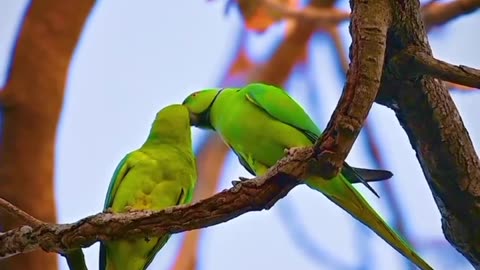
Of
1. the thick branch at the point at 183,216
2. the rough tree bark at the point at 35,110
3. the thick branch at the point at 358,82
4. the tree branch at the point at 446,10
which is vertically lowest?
the thick branch at the point at 183,216

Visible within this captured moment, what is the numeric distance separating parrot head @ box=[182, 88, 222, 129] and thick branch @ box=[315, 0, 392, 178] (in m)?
0.33

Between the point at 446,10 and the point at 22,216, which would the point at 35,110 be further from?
the point at 446,10

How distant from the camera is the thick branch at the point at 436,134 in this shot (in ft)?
3.14

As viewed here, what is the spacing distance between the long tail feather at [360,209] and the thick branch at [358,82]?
10 cm

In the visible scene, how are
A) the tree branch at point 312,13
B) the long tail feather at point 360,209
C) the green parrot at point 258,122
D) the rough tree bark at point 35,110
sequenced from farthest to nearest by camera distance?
the tree branch at point 312,13 < the rough tree bark at point 35,110 < the green parrot at point 258,122 < the long tail feather at point 360,209

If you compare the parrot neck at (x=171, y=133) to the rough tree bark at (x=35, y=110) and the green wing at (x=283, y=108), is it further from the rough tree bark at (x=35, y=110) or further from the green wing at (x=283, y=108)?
the rough tree bark at (x=35, y=110)

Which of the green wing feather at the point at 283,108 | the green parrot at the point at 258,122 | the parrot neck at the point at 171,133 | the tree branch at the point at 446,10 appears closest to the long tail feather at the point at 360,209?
the green parrot at the point at 258,122

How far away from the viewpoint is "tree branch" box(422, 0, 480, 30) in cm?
171

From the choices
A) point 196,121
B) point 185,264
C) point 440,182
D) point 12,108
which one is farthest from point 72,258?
point 185,264

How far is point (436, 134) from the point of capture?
3.26 ft

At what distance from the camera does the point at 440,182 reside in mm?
1024

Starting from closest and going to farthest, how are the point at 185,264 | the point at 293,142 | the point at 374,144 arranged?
the point at 293,142 → the point at 185,264 → the point at 374,144

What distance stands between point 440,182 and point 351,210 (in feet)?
0.39

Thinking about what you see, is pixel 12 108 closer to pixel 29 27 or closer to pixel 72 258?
pixel 29 27
